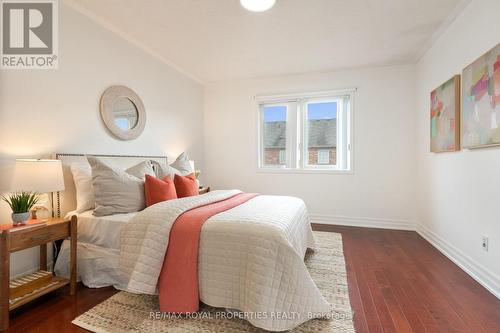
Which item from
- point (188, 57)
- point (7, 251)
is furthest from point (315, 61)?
point (7, 251)

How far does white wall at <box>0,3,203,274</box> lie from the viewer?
1.98 m

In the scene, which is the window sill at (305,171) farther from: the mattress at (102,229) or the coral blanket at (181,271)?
the coral blanket at (181,271)

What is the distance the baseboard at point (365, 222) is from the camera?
3731 mm

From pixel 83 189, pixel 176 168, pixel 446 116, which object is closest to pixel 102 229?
pixel 83 189

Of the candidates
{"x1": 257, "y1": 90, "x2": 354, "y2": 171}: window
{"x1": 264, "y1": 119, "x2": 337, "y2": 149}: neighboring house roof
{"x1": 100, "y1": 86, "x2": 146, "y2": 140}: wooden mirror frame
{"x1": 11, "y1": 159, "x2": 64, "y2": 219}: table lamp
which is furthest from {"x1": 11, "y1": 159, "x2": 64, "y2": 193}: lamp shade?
{"x1": 264, "y1": 119, "x2": 337, "y2": 149}: neighboring house roof

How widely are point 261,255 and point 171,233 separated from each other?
0.63 meters

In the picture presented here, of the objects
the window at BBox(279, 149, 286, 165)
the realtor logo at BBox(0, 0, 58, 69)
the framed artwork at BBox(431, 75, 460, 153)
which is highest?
the realtor logo at BBox(0, 0, 58, 69)

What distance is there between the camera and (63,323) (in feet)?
5.18

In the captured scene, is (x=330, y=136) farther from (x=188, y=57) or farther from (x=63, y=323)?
(x=63, y=323)

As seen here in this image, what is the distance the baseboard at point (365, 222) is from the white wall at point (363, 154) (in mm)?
13

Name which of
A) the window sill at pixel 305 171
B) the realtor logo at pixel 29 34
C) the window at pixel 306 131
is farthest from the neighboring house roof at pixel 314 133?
the realtor logo at pixel 29 34

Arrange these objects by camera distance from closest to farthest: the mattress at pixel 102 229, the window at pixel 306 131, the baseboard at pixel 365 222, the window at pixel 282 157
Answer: the mattress at pixel 102 229
the baseboard at pixel 365 222
the window at pixel 306 131
the window at pixel 282 157

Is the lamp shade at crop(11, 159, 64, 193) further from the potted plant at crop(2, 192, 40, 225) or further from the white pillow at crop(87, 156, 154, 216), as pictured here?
the white pillow at crop(87, 156, 154, 216)

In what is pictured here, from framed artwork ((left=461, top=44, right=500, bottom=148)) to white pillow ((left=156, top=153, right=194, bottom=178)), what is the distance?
2.88 meters
